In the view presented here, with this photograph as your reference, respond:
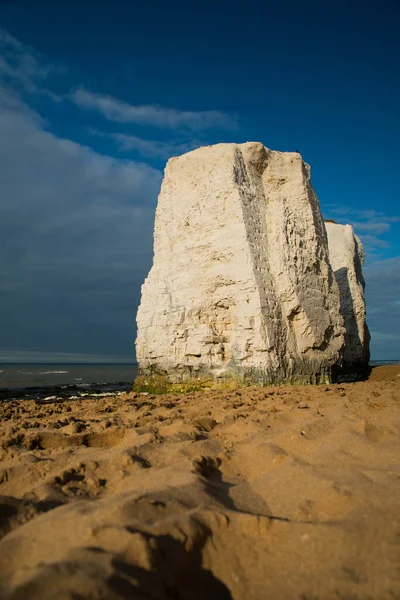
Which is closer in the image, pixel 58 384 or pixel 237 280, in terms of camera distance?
pixel 237 280

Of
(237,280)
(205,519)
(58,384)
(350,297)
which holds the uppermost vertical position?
(350,297)

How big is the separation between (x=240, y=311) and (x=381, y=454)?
8243mm

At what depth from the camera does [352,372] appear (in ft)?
62.2

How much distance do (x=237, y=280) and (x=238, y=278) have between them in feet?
0.22

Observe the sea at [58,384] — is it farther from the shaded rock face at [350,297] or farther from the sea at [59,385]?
the shaded rock face at [350,297]

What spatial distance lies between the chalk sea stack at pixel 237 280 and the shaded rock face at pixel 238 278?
1.3 inches

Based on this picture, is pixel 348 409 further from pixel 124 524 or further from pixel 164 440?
pixel 124 524

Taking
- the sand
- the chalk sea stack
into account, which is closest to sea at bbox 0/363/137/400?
the chalk sea stack

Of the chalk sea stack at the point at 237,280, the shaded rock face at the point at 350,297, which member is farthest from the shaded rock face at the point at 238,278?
the shaded rock face at the point at 350,297

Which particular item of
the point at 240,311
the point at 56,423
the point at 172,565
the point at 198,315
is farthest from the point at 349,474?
the point at 198,315

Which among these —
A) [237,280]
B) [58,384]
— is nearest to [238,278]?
[237,280]

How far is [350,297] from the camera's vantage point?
20.3 metres

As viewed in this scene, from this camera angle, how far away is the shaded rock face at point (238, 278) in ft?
36.0

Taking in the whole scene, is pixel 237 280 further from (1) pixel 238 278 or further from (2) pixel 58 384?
(2) pixel 58 384
